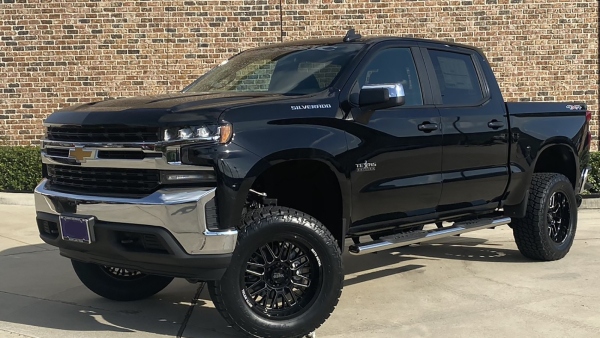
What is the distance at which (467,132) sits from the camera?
600cm

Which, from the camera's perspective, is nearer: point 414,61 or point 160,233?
point 160,233

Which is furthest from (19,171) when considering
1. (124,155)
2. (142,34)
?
(124,155)

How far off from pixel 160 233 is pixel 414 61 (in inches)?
106

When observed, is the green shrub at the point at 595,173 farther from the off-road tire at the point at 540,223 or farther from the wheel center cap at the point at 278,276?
the wheel center cap at the point at 278,276

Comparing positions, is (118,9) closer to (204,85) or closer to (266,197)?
(204,85)

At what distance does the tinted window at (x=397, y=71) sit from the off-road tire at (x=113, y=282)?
92.8 inches

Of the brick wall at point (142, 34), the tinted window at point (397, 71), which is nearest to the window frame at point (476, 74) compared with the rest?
the tinted window at point (397, 71)

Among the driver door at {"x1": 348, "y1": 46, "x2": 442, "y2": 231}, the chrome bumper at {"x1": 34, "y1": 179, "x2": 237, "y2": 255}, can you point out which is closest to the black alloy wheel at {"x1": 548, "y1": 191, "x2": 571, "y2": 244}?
the driver door at {"x1": 348, "y1": 46, "x2": 442, "y2": 231}

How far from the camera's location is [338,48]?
568 centimetres

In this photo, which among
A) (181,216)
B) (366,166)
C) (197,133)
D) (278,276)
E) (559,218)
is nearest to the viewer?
(181,216)

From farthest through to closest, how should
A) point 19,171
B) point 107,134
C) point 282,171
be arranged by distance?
point 19,171 → point 282,171 → point 107,134

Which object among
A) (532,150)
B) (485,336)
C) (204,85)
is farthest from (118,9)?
(485,336)

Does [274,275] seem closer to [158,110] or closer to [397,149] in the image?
[158,110]

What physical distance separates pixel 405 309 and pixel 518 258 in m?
2.34
